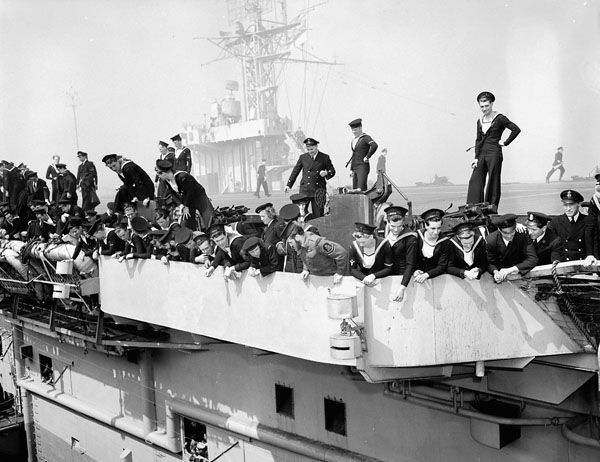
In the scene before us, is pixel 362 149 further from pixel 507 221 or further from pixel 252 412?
pixel 252 412

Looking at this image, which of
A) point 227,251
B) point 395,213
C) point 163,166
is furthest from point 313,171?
point 395,213

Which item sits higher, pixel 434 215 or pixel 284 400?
pixel 434 215

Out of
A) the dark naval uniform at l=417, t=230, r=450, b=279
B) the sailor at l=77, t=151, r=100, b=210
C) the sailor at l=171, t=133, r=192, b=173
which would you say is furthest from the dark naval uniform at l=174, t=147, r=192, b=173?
the dark naval uniform at l=417, t=230, r=450, b=279

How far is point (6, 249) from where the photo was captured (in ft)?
37.4

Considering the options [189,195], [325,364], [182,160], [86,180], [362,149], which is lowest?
[325,364]

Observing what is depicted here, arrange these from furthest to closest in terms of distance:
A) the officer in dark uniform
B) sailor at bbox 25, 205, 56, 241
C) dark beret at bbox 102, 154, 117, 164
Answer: sailor at bbox 25, 205, 56, 241
dark beret at bbox 102, 154, 117, 164
the officer in dark uniform

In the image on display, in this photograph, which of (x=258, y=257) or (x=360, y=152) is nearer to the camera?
(x=258, y=257)

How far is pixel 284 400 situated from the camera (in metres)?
8.81

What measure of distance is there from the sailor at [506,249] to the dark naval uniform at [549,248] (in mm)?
219

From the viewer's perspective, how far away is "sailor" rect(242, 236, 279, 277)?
21.0ft

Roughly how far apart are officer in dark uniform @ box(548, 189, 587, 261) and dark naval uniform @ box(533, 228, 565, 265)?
0.29m

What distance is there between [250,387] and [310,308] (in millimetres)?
3514

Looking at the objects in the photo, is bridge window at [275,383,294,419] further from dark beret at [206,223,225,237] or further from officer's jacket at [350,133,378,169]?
officer's jacket at [350,133,378,169]

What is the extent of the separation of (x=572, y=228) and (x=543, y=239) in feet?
1.74
